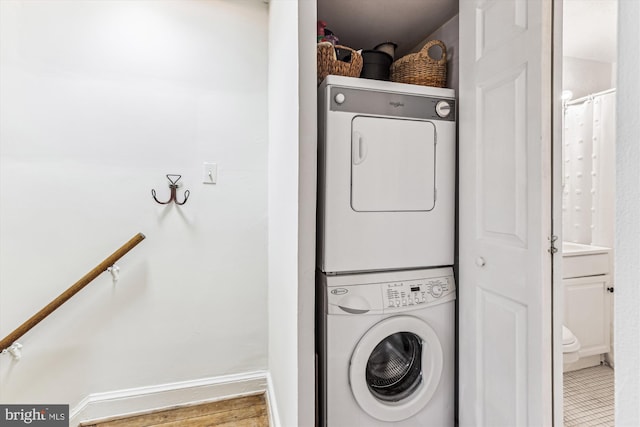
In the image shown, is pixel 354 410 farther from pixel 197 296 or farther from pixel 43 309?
pixel 43 309

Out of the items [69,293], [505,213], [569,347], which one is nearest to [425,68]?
[505,213]

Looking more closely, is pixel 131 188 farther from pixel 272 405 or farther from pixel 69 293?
pixel 272 405

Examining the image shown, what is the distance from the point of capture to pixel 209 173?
5.89 ft

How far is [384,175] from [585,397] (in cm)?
107

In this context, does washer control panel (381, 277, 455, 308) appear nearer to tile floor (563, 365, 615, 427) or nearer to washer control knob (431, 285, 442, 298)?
washer control knob (431, 285, 442, 298)

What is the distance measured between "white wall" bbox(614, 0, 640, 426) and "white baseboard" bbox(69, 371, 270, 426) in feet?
4.95

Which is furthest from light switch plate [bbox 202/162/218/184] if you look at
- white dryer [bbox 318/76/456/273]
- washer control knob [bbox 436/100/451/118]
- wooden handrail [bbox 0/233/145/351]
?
washer control knob [bbox 436/100/451/118]

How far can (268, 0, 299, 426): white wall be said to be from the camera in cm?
111

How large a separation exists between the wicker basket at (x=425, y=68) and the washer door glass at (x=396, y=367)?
1242 mm

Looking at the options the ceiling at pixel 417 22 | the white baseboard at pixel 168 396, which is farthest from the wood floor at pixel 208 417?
the ceiling at pixel 417 22

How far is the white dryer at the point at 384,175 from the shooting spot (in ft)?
4.33

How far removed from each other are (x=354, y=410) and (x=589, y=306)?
Answer: 3.23 ft

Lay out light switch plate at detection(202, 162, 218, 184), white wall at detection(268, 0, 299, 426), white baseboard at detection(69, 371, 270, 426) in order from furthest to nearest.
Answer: light switch plate at detection(202, 162, 218, 184) → white baseboard at detection(69, 371, 270, 426) → white wall at detection(268, 0, 299, 426)

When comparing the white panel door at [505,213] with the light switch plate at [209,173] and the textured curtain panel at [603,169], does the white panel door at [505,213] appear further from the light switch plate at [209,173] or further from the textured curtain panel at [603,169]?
the light switch plate at [209,173]
